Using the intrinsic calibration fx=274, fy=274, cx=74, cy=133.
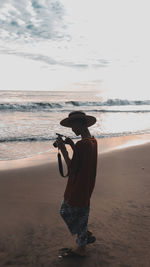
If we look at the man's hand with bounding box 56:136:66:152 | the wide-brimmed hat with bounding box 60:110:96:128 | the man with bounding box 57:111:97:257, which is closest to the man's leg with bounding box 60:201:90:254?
the man with bounding box 57:111:97:257

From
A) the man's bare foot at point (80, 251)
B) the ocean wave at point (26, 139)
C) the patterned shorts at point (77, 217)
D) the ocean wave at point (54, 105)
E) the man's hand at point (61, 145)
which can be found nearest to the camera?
the man's hand at point (61, 145)

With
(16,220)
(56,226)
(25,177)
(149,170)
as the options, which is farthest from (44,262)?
(149,170)

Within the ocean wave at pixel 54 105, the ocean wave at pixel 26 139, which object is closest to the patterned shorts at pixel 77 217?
the ocean wave at pixel 26 139

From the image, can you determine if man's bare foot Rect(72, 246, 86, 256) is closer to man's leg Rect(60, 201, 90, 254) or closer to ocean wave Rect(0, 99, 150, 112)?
man's leg Rect(60, 201, 90, 254)

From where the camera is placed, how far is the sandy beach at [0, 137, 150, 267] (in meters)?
3.37

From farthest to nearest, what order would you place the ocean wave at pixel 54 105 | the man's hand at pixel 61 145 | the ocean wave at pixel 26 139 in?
1. the ocean wave at pixel 54 105
2. the ocean wave at pixel 26 139
3. the man's hand at pixel 61 145

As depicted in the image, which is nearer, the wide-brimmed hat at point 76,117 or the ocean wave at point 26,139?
the wide-brimmed hat at point 76,117

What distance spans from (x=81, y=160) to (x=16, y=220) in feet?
6.56

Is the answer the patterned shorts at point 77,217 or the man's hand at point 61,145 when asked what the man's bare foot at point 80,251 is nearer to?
the patterned shorts at point 77,217

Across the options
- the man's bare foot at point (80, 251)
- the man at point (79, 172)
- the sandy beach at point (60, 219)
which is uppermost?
the man at point (79, 172)

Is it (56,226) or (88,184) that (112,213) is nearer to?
(56,226)

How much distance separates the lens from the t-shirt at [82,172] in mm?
2908

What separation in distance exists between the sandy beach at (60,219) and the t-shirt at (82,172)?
2.69 feet

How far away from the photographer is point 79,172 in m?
3.00
